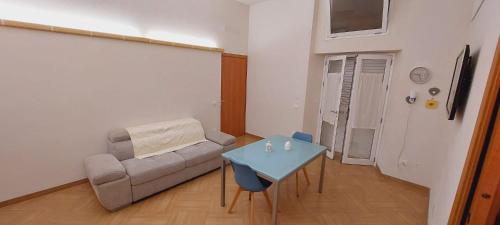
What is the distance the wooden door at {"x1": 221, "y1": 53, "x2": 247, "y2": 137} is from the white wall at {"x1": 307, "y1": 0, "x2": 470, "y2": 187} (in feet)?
7.90

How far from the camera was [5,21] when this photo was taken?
7.03 ft

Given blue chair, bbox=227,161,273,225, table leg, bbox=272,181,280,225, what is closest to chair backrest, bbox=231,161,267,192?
blue chair, bbox=227,161,273,225

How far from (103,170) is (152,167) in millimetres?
523

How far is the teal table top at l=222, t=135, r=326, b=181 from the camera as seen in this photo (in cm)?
202

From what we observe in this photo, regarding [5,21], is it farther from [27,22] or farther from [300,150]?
[300,150]

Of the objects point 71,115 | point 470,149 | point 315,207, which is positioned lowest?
point 315,207

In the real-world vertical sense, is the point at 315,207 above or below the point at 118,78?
below

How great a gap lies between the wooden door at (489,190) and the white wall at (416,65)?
1.88 metres

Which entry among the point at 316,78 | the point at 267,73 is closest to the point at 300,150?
the point at 316,78

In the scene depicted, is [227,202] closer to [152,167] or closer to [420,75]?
[152,167]

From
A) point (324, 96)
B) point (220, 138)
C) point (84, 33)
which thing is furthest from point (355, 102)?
A: point (84, 33)

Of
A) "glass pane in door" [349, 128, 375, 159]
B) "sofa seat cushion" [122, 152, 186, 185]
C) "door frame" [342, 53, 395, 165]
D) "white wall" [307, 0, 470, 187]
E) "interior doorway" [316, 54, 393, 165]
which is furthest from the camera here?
"glass pane in door" [349, 128, 375, 159]

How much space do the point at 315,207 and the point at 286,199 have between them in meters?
0.37

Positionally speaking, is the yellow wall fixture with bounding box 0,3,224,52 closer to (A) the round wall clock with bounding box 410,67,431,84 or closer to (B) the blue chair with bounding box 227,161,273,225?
(B) the blue chair with bounding box 227,161,273,225
